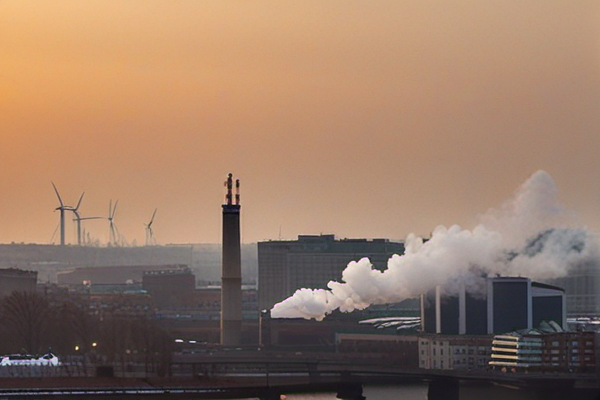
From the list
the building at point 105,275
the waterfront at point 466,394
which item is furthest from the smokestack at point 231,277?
the building at point 105,275

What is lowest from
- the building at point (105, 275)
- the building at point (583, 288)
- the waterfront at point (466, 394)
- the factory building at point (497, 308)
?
the waterfront at point (466, 394)

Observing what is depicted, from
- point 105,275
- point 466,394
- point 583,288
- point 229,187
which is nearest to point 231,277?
point 229,187

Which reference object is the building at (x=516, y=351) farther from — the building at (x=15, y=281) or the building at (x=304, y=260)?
the building at (x=15, y=281)

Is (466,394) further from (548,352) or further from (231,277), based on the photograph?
(231,277)

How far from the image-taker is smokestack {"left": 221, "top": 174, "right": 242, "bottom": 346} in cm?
7725

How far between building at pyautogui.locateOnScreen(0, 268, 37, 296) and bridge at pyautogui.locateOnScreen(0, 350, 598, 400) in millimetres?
22275

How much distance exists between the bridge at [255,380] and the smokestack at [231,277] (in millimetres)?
4034

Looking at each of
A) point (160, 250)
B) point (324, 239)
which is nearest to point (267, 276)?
point (324, 239)

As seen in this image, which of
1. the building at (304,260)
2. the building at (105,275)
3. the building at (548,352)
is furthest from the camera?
the building at (105,275)

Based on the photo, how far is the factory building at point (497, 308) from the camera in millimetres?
76562

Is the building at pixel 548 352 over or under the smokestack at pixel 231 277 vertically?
under

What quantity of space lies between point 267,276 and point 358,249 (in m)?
7.15

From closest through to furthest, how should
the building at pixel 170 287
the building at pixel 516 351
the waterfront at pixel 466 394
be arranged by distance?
the waterfront at pixel 466 394
the building at pixel 516 351
the building at pixel 170 287

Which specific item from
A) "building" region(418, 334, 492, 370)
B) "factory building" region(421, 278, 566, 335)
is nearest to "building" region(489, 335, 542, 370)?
→ "building" region(418, 334, 492, 370)
